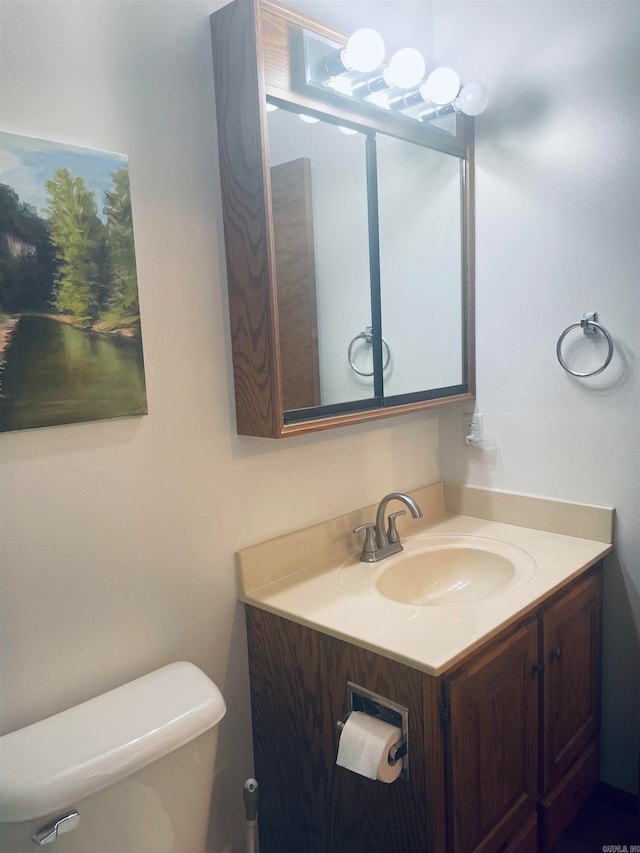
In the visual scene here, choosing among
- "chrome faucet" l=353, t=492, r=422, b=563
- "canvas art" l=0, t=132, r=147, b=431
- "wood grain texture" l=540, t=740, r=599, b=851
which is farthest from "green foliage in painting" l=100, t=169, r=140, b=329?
"wood grain texture" l=540, t=740, r=599, b=851

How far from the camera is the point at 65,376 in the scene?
1.16 m

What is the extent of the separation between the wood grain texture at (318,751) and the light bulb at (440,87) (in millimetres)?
1376

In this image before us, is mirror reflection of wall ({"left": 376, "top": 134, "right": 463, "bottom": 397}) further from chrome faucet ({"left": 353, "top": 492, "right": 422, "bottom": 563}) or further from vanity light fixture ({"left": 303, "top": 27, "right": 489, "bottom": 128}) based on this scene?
chrome faucet ({"left": 353, "top": 492, "right": 422, "bottom": 563})

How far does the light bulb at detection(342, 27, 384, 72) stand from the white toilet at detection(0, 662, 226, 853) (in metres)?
1.39

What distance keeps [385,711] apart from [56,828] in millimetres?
636

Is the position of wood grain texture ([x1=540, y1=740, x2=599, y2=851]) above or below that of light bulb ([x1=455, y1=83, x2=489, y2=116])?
below

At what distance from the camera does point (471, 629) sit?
4.25 feet

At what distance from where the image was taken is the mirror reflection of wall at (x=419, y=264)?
1725 millimetres

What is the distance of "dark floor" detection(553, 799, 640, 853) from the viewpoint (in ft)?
5.39

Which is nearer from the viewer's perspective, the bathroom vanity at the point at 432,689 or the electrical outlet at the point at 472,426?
the bathroom vanity at the point at 432,689

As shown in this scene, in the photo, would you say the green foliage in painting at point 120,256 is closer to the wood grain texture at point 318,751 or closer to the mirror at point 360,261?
the mirror at point 360,261

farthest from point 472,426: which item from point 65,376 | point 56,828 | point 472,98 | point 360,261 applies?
point 56,828

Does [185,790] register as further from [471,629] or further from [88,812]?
[471,629]

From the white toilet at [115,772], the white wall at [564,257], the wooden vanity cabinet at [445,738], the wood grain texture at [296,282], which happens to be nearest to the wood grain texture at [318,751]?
the wooden vanity cabinet at [445,738]
